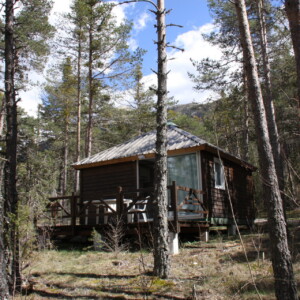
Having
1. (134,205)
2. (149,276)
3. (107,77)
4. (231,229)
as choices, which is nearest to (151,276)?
(149,276)

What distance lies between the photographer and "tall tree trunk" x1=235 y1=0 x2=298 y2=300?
15.4 ft

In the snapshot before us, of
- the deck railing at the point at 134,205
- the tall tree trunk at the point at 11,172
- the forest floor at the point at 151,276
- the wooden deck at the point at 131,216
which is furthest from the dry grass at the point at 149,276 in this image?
the deck railing at the point at 134,205

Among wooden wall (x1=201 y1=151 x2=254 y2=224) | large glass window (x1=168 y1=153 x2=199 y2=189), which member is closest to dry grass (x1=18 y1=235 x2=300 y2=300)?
wooden wall (x1=201 y1=151 x2=254 y2=224)

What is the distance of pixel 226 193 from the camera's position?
11.8 metres

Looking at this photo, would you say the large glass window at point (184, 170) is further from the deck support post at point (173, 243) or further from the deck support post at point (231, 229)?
the deck support post at point (173, 243)

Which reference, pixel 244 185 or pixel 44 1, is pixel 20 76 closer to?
pixel 44 1

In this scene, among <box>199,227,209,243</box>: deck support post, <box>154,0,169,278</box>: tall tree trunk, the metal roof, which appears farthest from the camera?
the metal roof

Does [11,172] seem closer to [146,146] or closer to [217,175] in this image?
[146,146]

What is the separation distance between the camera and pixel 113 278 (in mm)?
6395

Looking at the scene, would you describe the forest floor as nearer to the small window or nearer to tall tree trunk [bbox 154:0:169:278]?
tall tree trunk [bbox 154:0:169:278]

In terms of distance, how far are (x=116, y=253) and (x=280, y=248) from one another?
4238mm

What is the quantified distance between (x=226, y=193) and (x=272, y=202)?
6884mm

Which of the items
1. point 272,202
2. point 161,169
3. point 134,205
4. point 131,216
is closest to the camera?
point 272,202

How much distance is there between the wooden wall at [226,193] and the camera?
34.1 feet
